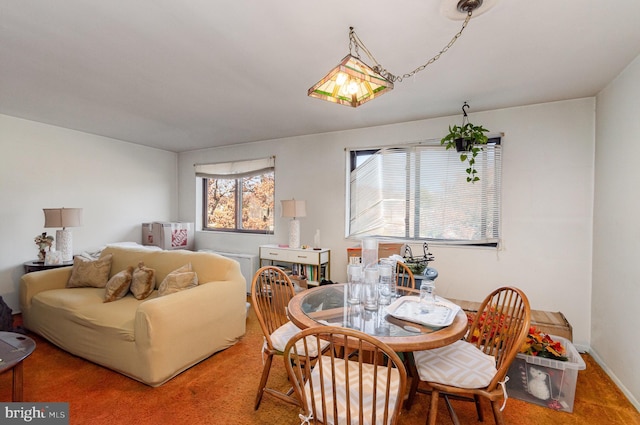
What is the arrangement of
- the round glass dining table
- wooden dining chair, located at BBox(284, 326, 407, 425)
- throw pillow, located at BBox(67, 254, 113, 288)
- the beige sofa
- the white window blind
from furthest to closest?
the white window blind < throw pillow, located at BBox(67, 254, 113, 288) < the beige sofa < the round glass dining table < wooden dining chair, located at BBox(284, 326, 407, 425)

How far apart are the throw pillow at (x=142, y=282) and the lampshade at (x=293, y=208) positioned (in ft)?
5.56

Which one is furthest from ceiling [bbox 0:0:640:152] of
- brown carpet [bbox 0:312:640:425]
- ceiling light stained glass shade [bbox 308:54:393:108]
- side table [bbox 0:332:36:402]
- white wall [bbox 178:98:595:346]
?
brown carpet [bbox 0:312:640:425]

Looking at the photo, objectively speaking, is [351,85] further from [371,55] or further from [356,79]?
[371,55]

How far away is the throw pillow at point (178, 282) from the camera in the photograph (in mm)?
2527

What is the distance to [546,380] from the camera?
2.03 meters

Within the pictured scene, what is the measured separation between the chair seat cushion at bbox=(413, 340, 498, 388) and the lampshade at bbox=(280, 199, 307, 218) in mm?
2528

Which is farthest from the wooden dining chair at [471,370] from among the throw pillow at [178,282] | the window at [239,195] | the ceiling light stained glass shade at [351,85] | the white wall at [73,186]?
the white wall at [73,186]

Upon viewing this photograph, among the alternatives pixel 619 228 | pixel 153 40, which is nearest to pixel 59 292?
pixel 153 40

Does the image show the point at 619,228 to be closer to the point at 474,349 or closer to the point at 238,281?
the point at 474,349

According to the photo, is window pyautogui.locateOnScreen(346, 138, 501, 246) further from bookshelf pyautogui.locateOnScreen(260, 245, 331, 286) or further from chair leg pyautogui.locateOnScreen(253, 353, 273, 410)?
chair leg pyautogui.locateOnScreen(253, 353, 273, 410)

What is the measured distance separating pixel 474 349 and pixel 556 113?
2.46 m

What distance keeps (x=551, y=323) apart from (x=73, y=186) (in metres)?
5.49

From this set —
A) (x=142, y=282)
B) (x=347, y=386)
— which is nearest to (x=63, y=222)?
(x=142, y=282)

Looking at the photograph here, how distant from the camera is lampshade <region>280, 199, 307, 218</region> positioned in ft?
13.0
